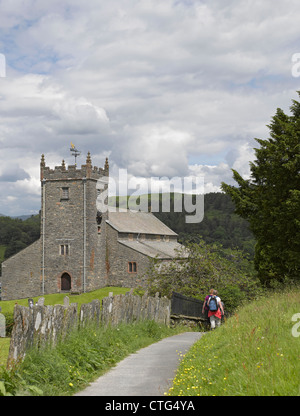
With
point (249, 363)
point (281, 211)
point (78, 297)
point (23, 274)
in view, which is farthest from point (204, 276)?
point (23, 274)

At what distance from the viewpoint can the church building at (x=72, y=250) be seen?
57.7 meters

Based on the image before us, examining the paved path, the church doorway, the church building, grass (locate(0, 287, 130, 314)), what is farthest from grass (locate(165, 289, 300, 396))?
the church doorway

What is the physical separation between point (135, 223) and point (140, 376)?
60.8m

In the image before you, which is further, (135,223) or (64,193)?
(135,223)

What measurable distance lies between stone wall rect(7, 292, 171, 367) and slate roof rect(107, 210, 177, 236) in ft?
153

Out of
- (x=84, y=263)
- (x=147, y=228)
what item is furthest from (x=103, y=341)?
(x=147, y=228)

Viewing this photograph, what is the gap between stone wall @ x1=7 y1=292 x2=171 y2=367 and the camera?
8.77 metres

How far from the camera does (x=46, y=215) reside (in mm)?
58938

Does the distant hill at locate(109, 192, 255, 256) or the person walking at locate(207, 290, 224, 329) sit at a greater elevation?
the distant hill at locate(109, 192, 255, 256)

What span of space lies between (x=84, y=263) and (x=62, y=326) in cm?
4732

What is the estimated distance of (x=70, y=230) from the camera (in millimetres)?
58062

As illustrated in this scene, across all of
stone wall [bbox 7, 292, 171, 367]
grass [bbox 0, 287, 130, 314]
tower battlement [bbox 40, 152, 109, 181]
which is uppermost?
tower battlement [bbox 40, 152, 109, 181]

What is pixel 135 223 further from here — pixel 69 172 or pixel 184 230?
pixel 184 230

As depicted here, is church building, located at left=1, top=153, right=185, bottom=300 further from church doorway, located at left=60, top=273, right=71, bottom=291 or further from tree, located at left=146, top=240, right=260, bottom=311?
tree, located at left=146, top=240, right=260, bottom=311
